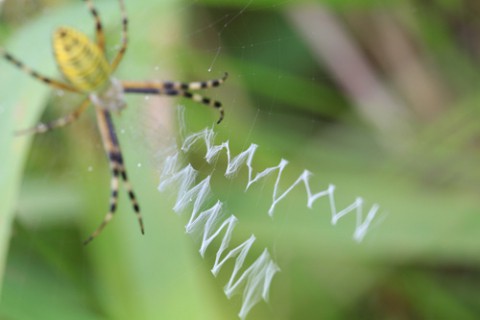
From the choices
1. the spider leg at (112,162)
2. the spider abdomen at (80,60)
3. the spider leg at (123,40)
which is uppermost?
the spider leg at (123,40)

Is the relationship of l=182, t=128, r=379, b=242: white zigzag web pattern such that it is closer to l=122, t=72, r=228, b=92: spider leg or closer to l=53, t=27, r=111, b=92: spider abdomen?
l=122, t=72, r=228, b=92: spider leg

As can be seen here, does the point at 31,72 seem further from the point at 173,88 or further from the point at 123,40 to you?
the point at 173,88

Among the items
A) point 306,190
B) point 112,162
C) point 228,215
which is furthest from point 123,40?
point 306,190

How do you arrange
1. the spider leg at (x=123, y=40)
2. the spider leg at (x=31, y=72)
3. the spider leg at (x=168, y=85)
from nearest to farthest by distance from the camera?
the spider leg at (x=31, y=72)
the spider leg at (x=123, y=40)
the spider leg at (x=168, y=85)

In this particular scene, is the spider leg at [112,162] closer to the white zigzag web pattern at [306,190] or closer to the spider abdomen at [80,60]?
the spider abdomen at [80,60]

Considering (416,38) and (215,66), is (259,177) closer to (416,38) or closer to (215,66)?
(215,66)

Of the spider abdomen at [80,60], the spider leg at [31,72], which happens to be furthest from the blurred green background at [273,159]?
the spider abdomen at [80,60]
